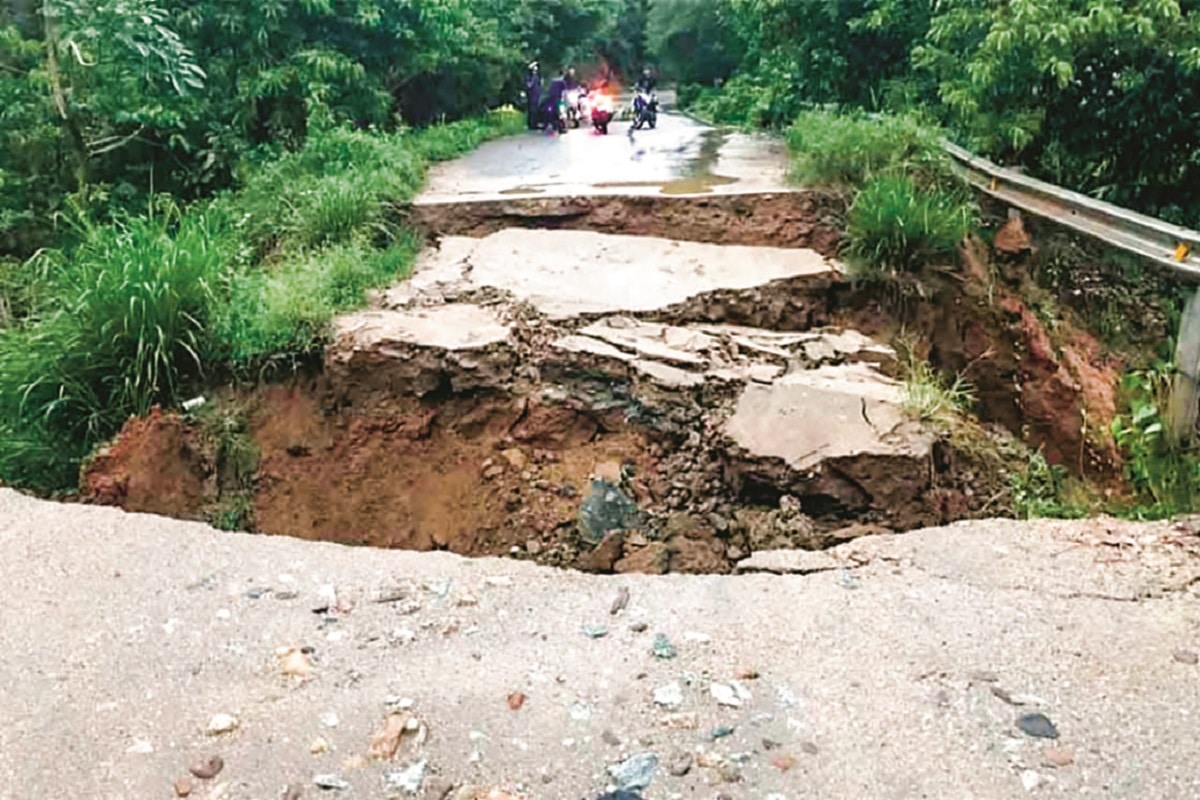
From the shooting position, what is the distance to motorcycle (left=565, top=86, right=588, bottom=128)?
1453 cm

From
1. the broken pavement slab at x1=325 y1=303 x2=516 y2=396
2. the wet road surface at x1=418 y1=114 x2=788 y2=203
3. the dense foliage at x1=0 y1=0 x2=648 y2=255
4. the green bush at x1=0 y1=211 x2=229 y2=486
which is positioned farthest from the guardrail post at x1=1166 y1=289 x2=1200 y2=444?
the dense foliage at x1=0 y1=0 x2=648 y2=255

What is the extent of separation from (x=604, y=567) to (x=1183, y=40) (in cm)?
507

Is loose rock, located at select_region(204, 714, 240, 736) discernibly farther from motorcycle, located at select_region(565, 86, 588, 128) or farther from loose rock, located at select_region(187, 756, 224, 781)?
motorcycle, located at select_region(565, 86, 588, 128)

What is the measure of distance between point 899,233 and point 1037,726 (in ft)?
12.3

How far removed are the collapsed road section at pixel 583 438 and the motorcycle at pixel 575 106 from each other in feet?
32.7

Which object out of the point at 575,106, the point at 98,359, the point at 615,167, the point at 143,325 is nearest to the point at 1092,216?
the point at 615,167

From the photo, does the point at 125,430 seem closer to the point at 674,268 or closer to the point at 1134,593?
the point at 674,268

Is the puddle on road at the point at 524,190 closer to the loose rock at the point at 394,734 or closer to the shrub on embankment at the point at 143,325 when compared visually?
the shrub on embankment at the point at 143,325

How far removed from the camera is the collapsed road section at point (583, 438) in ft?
12.5

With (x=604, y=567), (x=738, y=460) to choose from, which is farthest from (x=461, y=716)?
(x=738, y=460)

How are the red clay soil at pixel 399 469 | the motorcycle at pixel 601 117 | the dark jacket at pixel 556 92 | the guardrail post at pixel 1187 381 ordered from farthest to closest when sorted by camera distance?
the dark jacket at pixel 556 92, the motorcycle at pixel 601 117, the red clay soil at pixel 399 469, the guardrail post at pixel 1187 381

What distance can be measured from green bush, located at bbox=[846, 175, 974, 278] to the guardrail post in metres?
1.70

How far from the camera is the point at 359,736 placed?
226 cm

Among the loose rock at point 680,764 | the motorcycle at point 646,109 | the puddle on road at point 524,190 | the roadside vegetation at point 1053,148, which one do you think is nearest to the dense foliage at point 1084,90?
the roadside vegetation at point 1053,148
